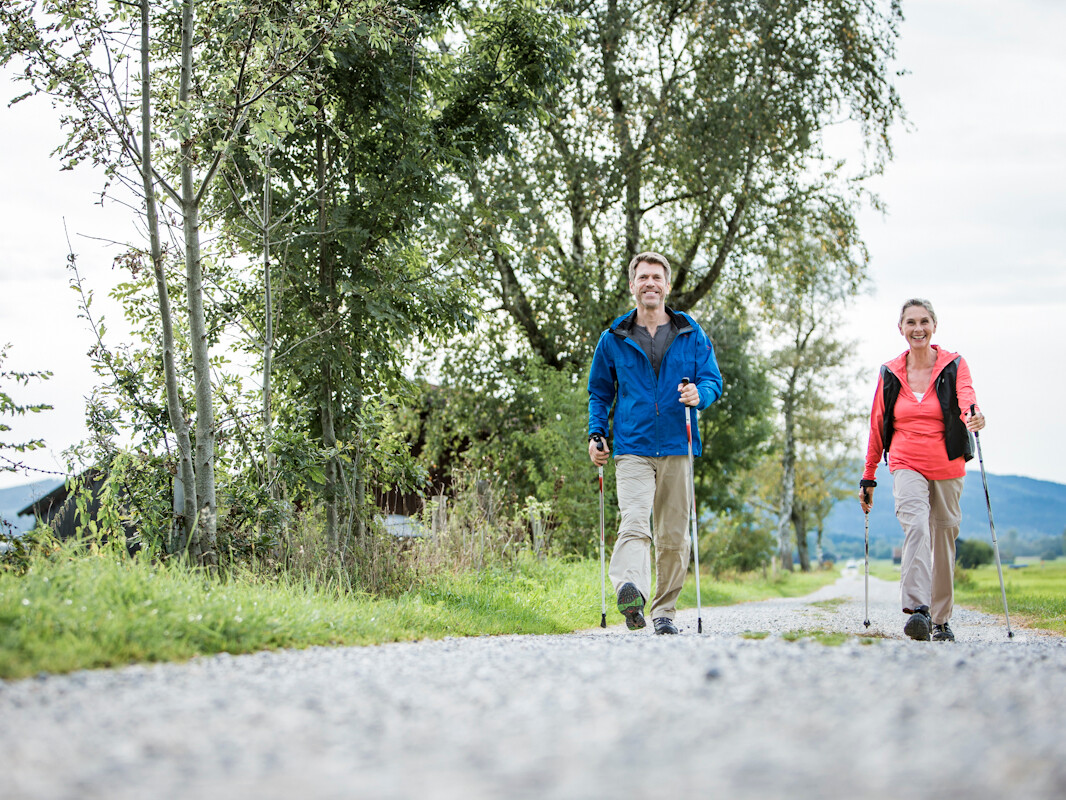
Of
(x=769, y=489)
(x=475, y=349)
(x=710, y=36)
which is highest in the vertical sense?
(x=710, y=36)

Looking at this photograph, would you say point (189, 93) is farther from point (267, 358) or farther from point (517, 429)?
point (517, 429)

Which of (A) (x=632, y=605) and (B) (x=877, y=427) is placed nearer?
(A) (x=632, y=605)

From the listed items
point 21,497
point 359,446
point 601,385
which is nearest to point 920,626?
point 601,385

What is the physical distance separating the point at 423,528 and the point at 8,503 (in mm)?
3479

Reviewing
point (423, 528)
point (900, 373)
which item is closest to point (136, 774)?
point (900, 373)

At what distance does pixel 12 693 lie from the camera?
2799 millimetres

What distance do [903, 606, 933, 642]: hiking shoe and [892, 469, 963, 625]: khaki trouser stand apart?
0.09 metres

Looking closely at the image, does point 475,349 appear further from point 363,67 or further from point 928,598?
point 928,598

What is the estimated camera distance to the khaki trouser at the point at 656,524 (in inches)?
232

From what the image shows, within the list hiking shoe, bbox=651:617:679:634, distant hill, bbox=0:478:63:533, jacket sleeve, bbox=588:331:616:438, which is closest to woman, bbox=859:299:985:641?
hiking shoe, bbox=651:617:679:634

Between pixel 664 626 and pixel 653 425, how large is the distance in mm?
1323

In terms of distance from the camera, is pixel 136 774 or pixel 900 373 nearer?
pixel 136 774

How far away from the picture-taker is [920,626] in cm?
569

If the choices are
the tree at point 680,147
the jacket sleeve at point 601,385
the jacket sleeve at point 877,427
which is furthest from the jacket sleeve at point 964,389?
the tree at point 680,147
